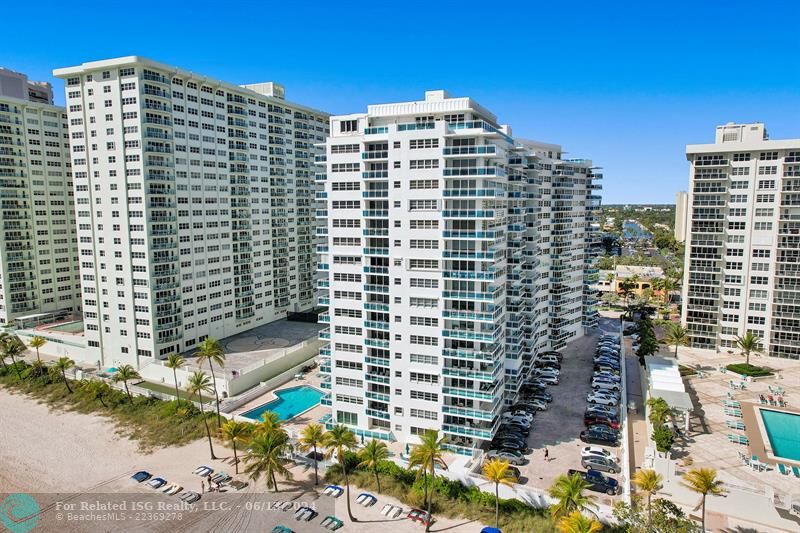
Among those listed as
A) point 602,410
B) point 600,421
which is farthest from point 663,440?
point 602,410

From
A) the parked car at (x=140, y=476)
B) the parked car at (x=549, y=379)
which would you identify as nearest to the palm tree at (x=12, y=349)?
the parked car at (x=140, y=476)

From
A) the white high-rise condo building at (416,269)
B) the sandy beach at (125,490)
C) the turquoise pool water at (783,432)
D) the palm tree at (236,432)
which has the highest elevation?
the white high-rise condo building at (416,269)

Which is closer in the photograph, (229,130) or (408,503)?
(408,503)

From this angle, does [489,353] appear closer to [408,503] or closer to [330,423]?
[408,503]

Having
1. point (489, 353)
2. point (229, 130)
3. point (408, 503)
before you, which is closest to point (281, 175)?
point (229, 130)

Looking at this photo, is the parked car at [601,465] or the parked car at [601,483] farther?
the parked car at [601,465]

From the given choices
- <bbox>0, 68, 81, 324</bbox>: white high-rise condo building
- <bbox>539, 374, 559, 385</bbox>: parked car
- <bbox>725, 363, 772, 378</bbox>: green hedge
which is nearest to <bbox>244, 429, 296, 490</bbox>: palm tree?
<bbox>539, 374, 559, 385</bbox>: parked car

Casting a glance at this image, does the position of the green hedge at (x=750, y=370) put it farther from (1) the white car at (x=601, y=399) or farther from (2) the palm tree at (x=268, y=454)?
(2) the palm tree at (x=268, y=454)

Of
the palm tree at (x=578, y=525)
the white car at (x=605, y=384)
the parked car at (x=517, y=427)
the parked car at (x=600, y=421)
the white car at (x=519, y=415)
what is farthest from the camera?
the white car at (x=605, y=384)
